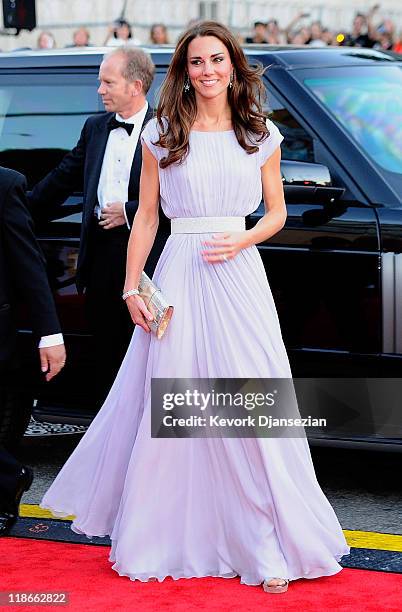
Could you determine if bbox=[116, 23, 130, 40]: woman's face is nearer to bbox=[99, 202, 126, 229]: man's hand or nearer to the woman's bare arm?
bbox=[99, 202, 126, 229]: man's hand

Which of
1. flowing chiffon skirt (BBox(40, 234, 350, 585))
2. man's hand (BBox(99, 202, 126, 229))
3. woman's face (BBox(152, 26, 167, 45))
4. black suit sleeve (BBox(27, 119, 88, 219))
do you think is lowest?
flowing chiffon skirt (BBox(40, 234, 350, 585))

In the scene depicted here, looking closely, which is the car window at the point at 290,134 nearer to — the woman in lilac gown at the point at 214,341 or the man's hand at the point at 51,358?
the woman in lilac gown at the point at 214,341

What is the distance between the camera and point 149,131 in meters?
4.66

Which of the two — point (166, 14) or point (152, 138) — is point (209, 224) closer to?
point (152, 138)

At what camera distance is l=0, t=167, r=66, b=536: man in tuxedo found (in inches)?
182

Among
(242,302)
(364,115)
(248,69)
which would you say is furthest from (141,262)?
(364,115)

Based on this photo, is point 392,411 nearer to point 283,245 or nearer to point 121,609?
point 283,245

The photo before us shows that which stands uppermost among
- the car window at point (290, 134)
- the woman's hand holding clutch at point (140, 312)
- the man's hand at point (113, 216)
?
the car window at point (290, 134)

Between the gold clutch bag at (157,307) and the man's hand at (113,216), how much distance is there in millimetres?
1166

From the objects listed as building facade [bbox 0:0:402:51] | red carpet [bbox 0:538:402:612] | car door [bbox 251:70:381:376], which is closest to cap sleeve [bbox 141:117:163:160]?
car door [bbox 251:70:381:376]

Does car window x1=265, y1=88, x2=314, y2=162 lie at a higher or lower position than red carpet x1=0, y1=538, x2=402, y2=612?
higher

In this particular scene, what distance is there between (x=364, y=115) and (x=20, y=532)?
2343 millimetres

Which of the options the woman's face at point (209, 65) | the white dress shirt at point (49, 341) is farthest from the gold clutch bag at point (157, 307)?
the woman's face at point (209, 65)

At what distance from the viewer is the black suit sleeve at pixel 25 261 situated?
4.61 m
